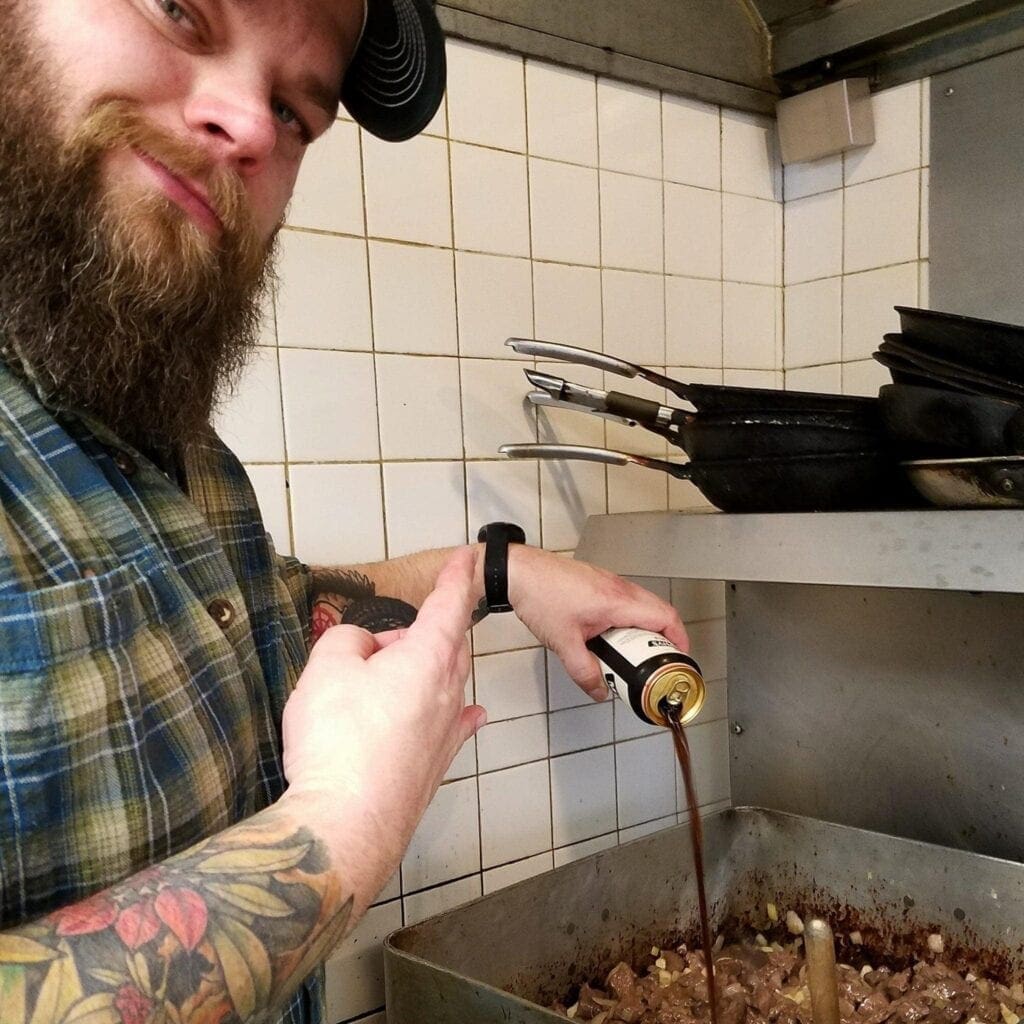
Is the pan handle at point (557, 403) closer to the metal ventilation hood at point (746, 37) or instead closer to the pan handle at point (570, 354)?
the pan handle at point (570, 354)

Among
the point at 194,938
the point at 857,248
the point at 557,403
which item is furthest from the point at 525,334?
the point at 194,938

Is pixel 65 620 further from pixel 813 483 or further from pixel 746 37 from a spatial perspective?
pixel 746 37

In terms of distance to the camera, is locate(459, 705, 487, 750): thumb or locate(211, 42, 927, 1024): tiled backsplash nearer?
locate(459, 705, 487, 750): thumb

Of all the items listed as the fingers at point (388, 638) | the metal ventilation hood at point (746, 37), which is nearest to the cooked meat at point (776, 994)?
the fingers at point (388, 638)

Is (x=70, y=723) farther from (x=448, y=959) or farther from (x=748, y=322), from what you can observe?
(x=748, y=322)

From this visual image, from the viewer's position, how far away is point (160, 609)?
0.57 m

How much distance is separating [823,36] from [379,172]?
748 millimetres

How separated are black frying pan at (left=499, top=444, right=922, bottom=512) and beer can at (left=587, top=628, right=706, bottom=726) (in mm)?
261

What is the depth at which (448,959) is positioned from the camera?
0.95 metres

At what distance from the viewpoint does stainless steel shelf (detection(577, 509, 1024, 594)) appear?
0.80 metres

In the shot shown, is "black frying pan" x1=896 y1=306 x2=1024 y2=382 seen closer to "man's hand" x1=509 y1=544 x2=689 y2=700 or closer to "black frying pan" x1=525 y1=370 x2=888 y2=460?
"black frying pan" x1=525 y1=370 x2=888 y2=460

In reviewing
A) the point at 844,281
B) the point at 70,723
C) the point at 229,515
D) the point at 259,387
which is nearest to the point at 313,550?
the point at 259,387

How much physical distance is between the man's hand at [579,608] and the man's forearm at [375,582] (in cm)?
6

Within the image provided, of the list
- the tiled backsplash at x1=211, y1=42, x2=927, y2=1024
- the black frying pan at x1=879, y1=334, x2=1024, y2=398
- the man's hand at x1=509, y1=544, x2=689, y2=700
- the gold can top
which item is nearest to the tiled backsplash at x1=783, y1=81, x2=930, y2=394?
the tiled backsplash at x1=211, y1=42, x2=927, y2=1024
